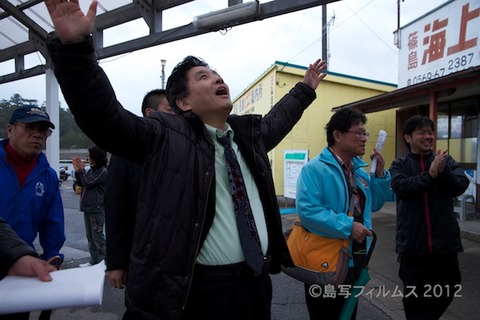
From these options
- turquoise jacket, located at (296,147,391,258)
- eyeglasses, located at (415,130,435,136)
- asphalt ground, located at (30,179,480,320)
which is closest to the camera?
turquoise jacket, located at (296,147,391,258)

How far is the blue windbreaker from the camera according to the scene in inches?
93.2

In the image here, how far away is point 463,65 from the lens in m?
7.11

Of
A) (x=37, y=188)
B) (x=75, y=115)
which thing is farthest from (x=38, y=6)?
(x=75, y=115)

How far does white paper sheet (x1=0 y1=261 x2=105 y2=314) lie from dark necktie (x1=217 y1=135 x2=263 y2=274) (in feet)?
2.00

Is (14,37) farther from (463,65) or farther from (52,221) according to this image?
(463,65)

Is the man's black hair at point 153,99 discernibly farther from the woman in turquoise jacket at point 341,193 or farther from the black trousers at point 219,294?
the black trousers at point 219,294

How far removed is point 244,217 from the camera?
1.63 meters

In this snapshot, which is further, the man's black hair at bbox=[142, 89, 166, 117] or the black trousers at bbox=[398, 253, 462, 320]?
the man's black hair at bbox=[142, 89, 166, 117]

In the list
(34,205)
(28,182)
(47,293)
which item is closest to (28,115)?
(28,182)

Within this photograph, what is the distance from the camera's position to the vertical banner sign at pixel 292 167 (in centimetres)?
937

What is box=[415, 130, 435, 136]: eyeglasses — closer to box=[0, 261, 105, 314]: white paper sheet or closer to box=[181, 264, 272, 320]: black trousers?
box=[181, 264, 272, 320]: black trousers

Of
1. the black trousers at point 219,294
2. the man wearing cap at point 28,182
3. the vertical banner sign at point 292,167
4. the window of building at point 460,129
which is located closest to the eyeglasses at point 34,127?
the man wearing cap at point 28,182

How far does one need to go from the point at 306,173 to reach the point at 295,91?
603 millimetres

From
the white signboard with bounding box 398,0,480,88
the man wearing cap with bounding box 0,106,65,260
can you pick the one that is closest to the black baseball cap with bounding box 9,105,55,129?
the man wearing cap with bounding box 0,106,65,260
